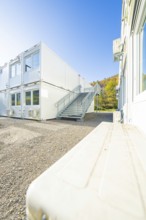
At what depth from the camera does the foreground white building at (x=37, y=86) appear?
7211 millimetres

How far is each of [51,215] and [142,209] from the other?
34 cm

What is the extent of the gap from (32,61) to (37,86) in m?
2.22

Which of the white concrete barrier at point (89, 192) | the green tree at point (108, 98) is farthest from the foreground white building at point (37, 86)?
the green tree at point (108, 98)

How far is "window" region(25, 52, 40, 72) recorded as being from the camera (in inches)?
291

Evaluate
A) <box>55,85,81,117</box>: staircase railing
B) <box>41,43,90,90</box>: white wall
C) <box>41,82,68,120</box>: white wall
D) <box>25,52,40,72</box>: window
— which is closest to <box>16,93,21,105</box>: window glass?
<box>25,52,40,72</box>: window

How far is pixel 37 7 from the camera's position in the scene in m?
4.58

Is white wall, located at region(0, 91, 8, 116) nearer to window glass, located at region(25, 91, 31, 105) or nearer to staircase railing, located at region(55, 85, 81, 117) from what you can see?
window glass, located at region(25, 91, 31, 105)

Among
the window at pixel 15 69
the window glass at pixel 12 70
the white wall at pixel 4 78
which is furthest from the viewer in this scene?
the white wall at pixel 4 78

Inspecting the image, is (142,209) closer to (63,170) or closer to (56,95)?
(63,170)

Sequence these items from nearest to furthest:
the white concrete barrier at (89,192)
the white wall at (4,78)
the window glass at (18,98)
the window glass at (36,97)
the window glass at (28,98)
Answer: the white concrete barrier at (89,192), the window glass at (36,97), the window glass at (28,98), the window glass at (18,98), the white wall at (4,78)

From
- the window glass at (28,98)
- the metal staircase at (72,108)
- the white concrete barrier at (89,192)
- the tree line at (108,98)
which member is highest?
the tree line at (108,98)

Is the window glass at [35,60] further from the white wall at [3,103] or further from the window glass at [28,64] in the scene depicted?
the white wall at [3,103]

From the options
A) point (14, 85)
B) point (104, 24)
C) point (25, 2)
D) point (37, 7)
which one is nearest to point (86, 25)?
point (104, 24)

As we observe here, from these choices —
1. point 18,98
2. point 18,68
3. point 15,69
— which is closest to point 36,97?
point 18,98
